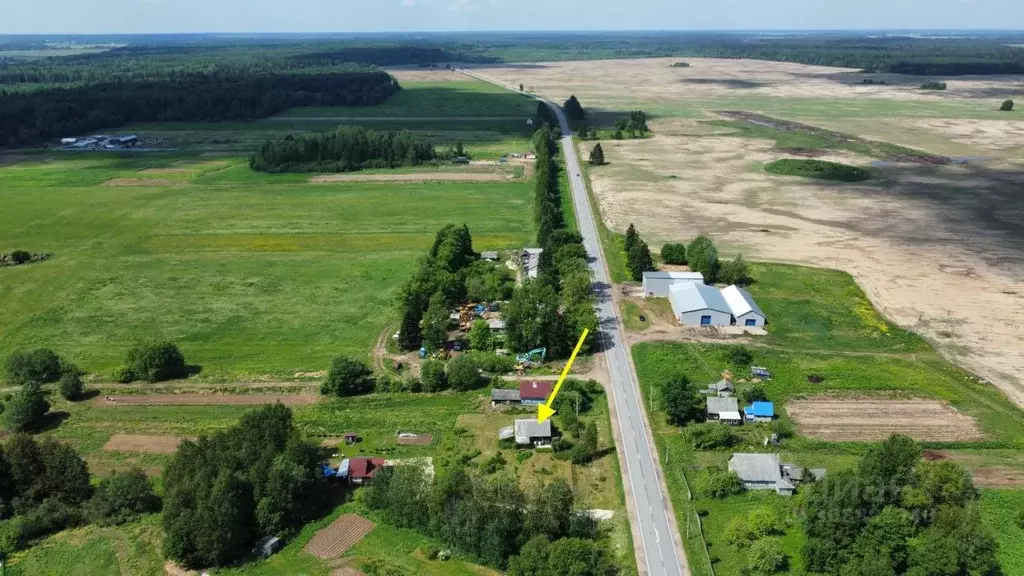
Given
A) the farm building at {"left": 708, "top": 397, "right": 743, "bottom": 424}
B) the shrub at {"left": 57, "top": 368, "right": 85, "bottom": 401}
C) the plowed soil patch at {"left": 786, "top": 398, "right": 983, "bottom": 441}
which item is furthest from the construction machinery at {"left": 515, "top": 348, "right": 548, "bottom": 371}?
the shrub at {"left": 57, "top": 368, "right": 85, "bottom": 401}

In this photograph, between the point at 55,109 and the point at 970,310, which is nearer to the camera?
the point at 970,310

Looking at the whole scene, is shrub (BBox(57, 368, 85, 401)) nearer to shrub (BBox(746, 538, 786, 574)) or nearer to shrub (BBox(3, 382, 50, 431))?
shrub (BBox(3, 382, 50, 431))

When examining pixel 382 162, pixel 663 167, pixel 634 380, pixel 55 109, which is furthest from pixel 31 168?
pixel 634 380

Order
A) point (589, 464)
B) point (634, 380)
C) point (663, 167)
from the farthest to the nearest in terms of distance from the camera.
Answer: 1. point (663, 167)
2. point (634, 380)
3. point (589, 464)

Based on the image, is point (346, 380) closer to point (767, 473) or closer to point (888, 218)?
point (767, 473)

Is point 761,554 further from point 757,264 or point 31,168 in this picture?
point 31,168

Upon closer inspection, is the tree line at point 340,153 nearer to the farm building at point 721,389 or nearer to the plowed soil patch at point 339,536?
the farm building at point 721,389

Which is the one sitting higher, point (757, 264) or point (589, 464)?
point (757, 264)
